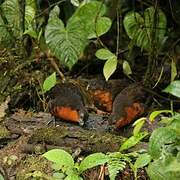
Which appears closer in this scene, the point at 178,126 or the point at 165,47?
the point at 178,126

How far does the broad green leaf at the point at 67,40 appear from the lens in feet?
10.7

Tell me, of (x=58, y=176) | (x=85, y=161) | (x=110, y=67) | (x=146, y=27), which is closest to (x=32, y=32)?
(x=110, y=67)

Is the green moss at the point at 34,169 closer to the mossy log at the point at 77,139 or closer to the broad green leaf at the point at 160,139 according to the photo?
the mossy log at the point at 77,139

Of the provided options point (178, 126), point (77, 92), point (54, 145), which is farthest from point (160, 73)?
point (178, 126)

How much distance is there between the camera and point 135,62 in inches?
153

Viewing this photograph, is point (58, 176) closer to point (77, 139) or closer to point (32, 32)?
point (77, 139)

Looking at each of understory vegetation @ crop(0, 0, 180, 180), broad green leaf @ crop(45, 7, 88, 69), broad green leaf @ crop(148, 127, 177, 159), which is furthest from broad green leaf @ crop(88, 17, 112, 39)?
broad green leaf @ crop(148, 127, 177, 159)

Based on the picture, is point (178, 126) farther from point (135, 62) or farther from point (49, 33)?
point (135, 62)

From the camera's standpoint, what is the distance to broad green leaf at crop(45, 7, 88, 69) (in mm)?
3256

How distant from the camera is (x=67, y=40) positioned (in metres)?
3.28

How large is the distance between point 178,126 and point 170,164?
0.71 feet

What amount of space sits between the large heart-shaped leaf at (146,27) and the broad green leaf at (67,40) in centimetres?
38

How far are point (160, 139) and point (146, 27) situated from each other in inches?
61.5

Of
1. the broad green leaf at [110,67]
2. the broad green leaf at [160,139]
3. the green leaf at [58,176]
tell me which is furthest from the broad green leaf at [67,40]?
the broad green leaf at [160,139]
